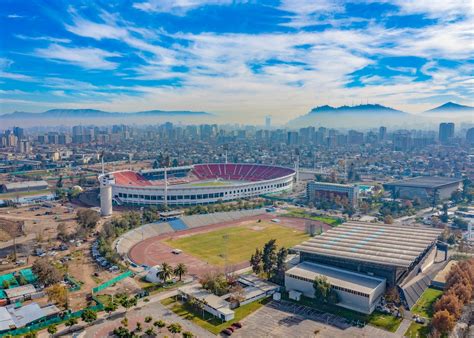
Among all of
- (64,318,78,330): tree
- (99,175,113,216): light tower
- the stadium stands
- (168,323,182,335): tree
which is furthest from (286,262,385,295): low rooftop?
(99,175,113,216): light tower

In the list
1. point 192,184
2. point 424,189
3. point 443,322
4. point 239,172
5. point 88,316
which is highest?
point 239,172

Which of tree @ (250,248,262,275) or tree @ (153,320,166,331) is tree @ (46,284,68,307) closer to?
tree @ (153,320,166,331)

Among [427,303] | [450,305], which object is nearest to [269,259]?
[427,303]

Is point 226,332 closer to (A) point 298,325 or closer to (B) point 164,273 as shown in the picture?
(A) point 298,325

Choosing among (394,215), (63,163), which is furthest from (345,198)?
(63,163)

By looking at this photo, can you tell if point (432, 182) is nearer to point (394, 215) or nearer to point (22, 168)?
point (394, 215)

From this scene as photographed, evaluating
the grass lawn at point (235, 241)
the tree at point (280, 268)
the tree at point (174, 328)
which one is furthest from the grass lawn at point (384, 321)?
the grass lawn at point (235, 241)

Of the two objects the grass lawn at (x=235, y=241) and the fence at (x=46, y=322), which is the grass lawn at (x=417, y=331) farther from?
the fence at (x=46, y=322)
